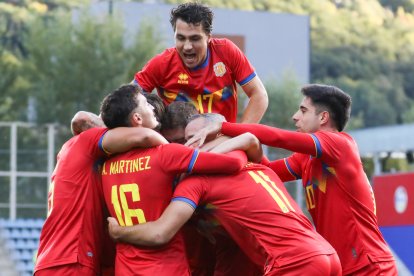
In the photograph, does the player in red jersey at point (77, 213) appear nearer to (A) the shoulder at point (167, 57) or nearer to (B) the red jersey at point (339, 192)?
(B) the red jersey at point (339, 192)

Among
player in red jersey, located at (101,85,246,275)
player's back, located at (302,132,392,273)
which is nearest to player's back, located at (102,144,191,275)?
player in red jersey, located at (101,85,246,275)

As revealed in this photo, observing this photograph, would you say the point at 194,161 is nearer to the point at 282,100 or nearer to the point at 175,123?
the point at 175,123

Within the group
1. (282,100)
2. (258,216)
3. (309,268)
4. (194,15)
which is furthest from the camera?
(282,100)

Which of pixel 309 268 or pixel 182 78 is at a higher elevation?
pixel 182 78

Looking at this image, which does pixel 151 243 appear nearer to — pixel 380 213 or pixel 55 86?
pixel 380 213

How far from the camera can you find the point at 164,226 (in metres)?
7.50

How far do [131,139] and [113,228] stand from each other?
634 millimetres

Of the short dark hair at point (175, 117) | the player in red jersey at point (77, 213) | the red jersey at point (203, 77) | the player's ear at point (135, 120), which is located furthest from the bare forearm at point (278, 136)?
the red jersey at point (203, 77)

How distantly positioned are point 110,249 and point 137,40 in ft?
→ 78.4

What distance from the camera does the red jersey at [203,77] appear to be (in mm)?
9336

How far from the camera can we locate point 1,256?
25.4 meters

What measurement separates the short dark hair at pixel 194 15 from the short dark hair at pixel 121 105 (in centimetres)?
120

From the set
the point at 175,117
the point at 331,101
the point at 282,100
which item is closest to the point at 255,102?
the point at 331,101

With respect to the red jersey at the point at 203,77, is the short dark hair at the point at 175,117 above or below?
below
